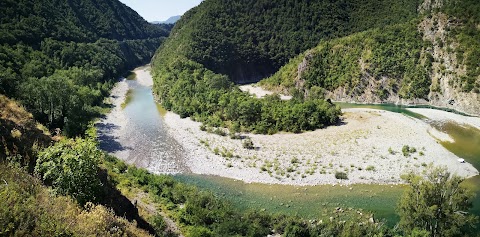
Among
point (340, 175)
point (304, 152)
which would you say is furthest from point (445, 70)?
point (340, 175)

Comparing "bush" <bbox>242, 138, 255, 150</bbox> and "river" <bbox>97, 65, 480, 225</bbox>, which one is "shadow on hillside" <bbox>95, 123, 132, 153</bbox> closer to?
"river" <bbox>97, 65, 480, 225</bbox>

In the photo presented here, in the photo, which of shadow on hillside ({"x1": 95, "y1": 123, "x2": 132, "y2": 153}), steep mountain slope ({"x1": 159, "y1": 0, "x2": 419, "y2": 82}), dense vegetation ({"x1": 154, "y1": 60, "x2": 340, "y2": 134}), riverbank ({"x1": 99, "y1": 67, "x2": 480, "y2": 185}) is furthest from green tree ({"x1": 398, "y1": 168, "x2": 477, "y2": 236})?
steep mountain slope ({"x1": 159, "y1": 0, "x2": 419, "y2": 82})

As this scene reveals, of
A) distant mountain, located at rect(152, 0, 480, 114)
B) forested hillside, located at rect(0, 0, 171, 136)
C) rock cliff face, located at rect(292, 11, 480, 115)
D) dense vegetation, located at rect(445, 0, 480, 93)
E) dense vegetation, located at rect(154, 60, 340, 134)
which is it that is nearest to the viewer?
forested hillside, located at rect(0, 0, 171, 136)

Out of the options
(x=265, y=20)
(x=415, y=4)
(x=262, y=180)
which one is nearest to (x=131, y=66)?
(x=265, y=20)

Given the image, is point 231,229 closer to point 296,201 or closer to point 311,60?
point 296,201

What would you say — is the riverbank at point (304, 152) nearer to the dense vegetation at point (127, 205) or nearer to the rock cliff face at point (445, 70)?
the dense vegetation at point (127, 205)

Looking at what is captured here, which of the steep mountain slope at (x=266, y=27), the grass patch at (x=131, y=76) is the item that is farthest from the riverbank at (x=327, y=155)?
the grass patch at (x=131, y=76)
